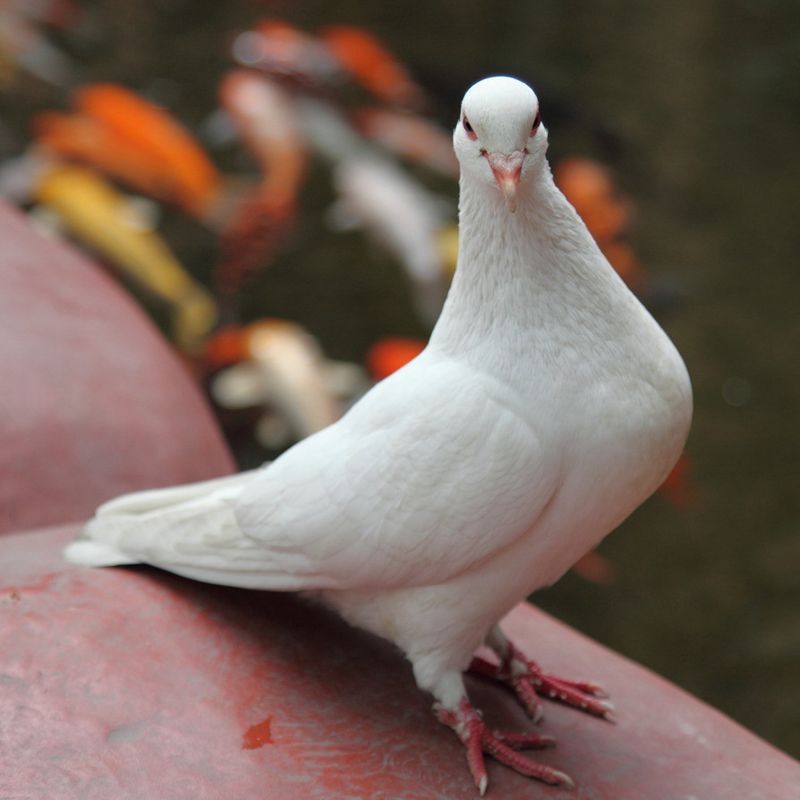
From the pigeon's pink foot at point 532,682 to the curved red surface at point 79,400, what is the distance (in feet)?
3.15

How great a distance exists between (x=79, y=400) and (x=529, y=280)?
1.35 metres

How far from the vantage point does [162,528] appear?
2.32m

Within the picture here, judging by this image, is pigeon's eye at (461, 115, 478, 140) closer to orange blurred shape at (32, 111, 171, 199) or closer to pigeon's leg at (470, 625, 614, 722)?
pigeon's leg at (470, 625, 614, 722)

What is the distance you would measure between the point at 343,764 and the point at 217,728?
0.71ft

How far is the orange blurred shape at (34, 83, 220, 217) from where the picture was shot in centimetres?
490

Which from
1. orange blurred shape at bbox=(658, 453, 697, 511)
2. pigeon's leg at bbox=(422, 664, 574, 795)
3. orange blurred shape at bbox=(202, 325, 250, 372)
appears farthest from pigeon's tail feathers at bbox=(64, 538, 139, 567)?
orange blurred shape at bbox=(658, 453, 697, 511)

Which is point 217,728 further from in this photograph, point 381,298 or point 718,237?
point 718,237

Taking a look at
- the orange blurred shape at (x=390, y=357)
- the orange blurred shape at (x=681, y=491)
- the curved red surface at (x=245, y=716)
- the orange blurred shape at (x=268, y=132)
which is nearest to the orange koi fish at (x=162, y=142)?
the orange blurred shape at (x=268, y=132)

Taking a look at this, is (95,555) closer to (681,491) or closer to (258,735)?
(258,735)

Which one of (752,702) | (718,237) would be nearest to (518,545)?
(752,702)

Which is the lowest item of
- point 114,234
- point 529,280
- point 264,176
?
point 529,280

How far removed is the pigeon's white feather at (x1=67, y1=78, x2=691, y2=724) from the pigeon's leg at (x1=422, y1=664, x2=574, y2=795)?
1.2 inches

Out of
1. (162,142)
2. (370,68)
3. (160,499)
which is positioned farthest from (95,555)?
(370,68)

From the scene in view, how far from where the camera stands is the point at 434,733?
7.27 feet
